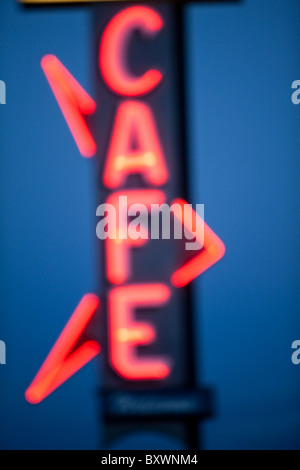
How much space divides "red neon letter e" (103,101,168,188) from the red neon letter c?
0.24 feet

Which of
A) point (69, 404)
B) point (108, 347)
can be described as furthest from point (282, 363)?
point (69, 404)

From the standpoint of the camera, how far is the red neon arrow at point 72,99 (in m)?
1.82

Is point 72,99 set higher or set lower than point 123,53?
lower

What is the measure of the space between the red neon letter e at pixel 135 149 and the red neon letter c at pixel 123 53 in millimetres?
73

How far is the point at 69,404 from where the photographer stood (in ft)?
6.36

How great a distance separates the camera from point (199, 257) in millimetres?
1826

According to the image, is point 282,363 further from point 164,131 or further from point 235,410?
point 164,131
